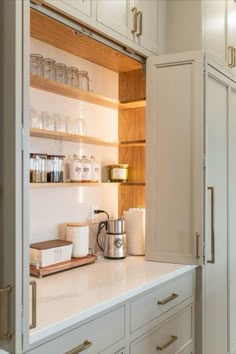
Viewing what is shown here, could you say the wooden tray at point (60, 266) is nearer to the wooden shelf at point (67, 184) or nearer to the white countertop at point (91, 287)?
the white countertop at point (91, 287)

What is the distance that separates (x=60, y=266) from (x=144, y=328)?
54cm

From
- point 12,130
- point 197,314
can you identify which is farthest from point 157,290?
point 12,130

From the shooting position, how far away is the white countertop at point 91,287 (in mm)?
1373

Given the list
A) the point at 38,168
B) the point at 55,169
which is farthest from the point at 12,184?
the point at 55,169

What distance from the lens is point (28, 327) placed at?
118cm

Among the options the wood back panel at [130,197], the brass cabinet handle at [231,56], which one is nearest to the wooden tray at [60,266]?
the wood back panel at [130,197]

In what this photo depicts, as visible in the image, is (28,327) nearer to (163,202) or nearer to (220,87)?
(163,202)

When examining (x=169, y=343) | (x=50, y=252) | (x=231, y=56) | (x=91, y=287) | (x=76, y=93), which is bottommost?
(x=169, y=343)

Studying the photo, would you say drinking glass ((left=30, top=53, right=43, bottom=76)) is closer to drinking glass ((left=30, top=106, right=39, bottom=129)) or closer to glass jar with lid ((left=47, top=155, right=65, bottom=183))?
drinking glass ((left=30, top=106, right=39, bottom=129))

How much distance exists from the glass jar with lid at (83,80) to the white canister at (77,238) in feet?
2.82

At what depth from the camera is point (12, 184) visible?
1.16 meters

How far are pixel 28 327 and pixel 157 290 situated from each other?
Result: 2.90ft

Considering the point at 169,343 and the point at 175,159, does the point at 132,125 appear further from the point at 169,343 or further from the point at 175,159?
the point at 169,343

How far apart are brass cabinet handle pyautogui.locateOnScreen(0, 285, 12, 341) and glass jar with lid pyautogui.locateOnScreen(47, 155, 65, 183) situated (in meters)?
0.99
